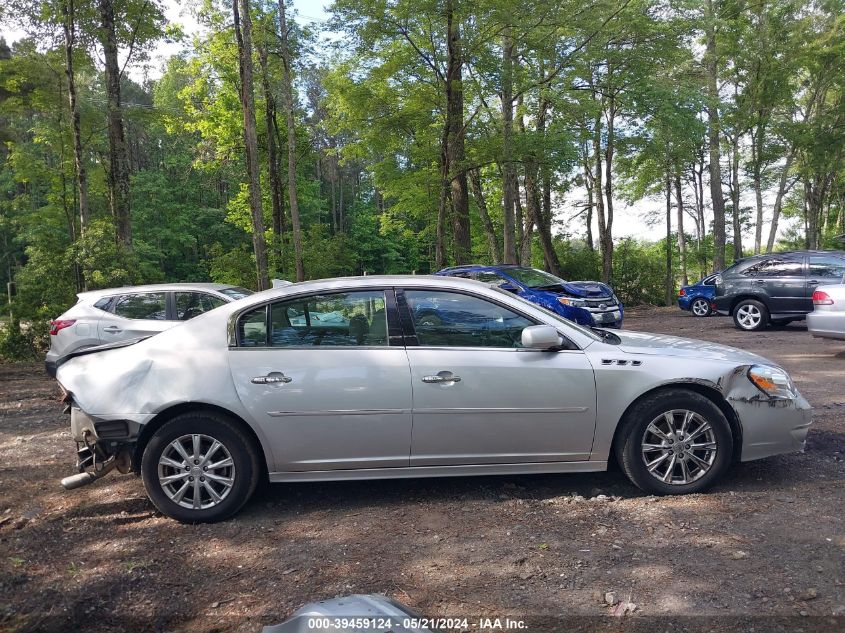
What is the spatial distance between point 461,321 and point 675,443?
165 centimetres

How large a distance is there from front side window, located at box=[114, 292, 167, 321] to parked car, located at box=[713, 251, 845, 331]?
11.8 m

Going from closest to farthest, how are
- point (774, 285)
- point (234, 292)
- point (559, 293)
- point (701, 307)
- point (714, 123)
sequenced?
point (234, 292) → point (559, 293) → point (774, 285) → point (701, 307) → point (714, 123)

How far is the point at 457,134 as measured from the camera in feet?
50.8

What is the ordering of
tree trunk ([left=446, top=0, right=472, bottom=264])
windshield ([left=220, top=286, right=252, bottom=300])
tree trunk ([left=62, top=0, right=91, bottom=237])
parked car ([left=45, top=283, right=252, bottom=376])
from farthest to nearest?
1. tree trunk ([left=62, top=0, right=91, bottom=237])
2. tree trunk ([left=446, top=0, right=472, bottom=264])
3. windshield ([left=220, top=286, right=252, bottom=300])
4. parked car ([left=45, top=283, right=252, bottom=376])

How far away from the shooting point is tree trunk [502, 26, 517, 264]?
14.8 metres

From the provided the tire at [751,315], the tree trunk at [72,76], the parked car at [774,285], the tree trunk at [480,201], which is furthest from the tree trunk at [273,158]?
the tire at [751,315]

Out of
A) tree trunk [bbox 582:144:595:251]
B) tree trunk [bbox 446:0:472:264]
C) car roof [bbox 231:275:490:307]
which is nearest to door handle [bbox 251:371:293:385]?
car roof [bbox 231:275:490:307]

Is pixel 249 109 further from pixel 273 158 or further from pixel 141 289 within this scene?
pixel 273 158

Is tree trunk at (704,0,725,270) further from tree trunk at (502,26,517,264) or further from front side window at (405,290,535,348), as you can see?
front side window at (405,290,535,348)

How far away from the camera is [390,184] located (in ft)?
65.0

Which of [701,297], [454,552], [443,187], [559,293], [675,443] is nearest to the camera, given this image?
[454,552]

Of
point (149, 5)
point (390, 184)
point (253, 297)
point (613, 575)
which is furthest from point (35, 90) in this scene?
point (613, 575)

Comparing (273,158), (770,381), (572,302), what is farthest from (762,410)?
(273,158)

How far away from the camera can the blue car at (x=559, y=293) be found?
12.2m
